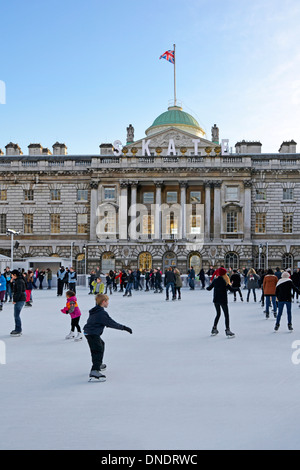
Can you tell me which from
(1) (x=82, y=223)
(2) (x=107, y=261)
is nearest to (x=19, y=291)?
(2) (x=107, y=261)

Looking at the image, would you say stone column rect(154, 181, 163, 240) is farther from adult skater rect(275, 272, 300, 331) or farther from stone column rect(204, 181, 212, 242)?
adult skater rect(275, 272, 300, 331)

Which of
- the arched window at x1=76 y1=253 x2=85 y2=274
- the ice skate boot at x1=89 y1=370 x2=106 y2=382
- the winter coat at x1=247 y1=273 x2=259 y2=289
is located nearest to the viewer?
the ice skate boot at x1=89 y1=370 x2=106 y2=382

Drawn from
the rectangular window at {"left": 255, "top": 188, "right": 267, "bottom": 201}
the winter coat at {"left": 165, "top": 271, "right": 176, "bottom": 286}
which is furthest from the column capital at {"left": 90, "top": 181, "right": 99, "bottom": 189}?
the winter coat at {"left": 165, "top": 271, "right": 176, "bottom": 286}

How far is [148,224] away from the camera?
48562mm

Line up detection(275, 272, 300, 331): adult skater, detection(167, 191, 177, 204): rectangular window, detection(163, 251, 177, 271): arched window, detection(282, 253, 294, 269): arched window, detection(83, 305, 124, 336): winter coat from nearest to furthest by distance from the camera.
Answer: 1. detection(83, 305, 124, 336): winter coat
2. detection(275, 272, 300, 331): adult skater
3. detection(163, 251, 177, 271): arched window
4. detection(282, 253, 294, 269): arched window
5. detection(167, 191, 177, 204): rectangular window

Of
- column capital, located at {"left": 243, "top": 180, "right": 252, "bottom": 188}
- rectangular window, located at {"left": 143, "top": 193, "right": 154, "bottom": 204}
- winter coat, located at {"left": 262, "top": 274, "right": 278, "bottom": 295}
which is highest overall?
column capital, located at {"left": 243, "top": 180, "right": 252, "bottom": 188}

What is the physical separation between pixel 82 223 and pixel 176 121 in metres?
18.5

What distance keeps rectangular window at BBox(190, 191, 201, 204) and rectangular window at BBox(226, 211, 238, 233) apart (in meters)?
3.67

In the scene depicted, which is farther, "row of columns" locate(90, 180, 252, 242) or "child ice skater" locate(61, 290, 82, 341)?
"row of columns" locate(90, 180, 252, 242)

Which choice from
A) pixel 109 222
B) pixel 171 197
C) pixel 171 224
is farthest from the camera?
pixel 171 197

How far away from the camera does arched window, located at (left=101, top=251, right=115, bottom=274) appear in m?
47.8

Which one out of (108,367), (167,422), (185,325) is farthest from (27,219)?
(167,422)

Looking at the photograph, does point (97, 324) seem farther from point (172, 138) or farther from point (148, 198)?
point (172, 138)

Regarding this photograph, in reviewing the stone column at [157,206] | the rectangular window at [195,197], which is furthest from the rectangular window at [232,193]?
the stone column at [157,206]
